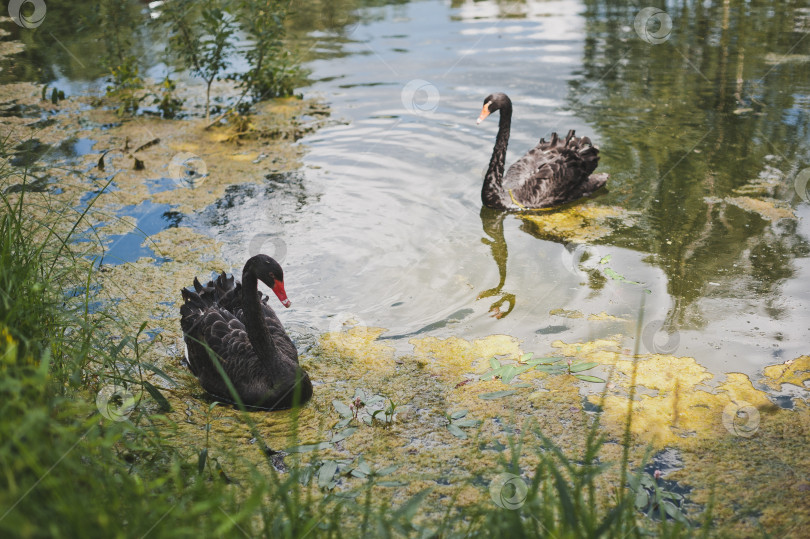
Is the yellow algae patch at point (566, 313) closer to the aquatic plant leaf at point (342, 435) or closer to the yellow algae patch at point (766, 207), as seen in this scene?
the aquatic plant leaf at point (342, 435)

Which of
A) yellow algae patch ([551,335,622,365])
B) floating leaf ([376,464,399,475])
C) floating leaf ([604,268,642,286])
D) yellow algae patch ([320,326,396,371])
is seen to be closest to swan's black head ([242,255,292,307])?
yellow algae patch ([320,326,396,371])

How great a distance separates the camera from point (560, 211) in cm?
610

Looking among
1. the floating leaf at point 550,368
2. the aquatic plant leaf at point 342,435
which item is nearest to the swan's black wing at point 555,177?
the floating leaf at point 550,368

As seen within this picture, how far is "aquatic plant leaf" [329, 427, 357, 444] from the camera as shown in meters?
3.25

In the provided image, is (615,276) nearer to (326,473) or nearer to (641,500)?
(641,500)

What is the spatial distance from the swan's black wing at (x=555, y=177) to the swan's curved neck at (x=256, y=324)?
9.85 feet

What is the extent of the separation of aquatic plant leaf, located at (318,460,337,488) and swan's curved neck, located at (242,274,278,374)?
2.55ft

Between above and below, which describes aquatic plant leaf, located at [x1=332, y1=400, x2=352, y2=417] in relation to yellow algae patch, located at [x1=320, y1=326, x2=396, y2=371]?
above

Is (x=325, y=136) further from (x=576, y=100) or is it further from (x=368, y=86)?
(x=576, y=100)

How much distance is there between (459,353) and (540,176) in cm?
254

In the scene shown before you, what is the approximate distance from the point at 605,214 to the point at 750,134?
2244 millimetres

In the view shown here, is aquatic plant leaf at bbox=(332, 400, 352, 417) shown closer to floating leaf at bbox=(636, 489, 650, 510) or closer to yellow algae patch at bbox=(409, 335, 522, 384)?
yellow algae patch at bbox=(409, 335, 522, 384)

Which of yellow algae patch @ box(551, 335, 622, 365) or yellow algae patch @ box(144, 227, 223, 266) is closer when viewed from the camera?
yellow algae patch @ box(551, 335, 622, 365)

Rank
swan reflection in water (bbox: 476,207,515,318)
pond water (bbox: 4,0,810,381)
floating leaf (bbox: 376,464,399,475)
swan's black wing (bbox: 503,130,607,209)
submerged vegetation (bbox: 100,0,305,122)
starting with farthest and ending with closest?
submerged vegetation (bbox: 100,0,305,122)
swan's black wing (bbox: 503,130,607,209)
swan reflection in water (bbox: 476,207,515,318)
pond water (bbox: 4,0,810,381)
floating leaf (bbox: 376,464,399,475)
